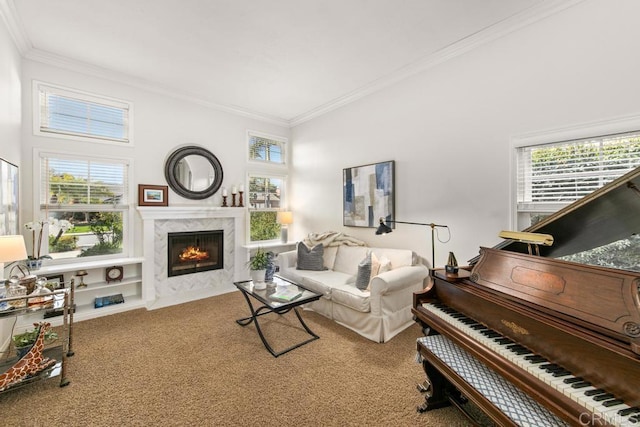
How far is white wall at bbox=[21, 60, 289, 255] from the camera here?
10.1 feet

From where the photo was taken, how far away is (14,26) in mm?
2590

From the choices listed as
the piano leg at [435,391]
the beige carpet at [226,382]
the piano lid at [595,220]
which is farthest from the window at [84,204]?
the piano lid at [595,220]

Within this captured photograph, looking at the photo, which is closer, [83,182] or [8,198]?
[8,198]

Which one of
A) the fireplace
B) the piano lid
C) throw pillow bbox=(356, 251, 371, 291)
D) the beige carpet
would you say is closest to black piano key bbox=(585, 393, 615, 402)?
the piano lid

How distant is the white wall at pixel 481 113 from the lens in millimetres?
2127

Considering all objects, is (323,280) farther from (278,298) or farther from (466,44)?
(466,44)

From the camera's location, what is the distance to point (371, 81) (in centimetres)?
377

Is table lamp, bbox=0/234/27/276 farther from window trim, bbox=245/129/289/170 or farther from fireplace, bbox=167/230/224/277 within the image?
window trim, bbox=245/129/289/170

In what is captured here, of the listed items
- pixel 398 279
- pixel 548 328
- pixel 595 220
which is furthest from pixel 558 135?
pixel 548 328

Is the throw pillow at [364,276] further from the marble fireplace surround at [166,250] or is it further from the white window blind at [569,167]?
the marble fireplace surround at [166,250]

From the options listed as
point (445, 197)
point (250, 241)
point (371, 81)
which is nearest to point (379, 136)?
point (371, 81)

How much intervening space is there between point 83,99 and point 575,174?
5500mm

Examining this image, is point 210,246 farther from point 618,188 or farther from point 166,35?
point 618,188

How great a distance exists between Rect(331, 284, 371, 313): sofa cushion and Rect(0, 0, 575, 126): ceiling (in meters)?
2.73
